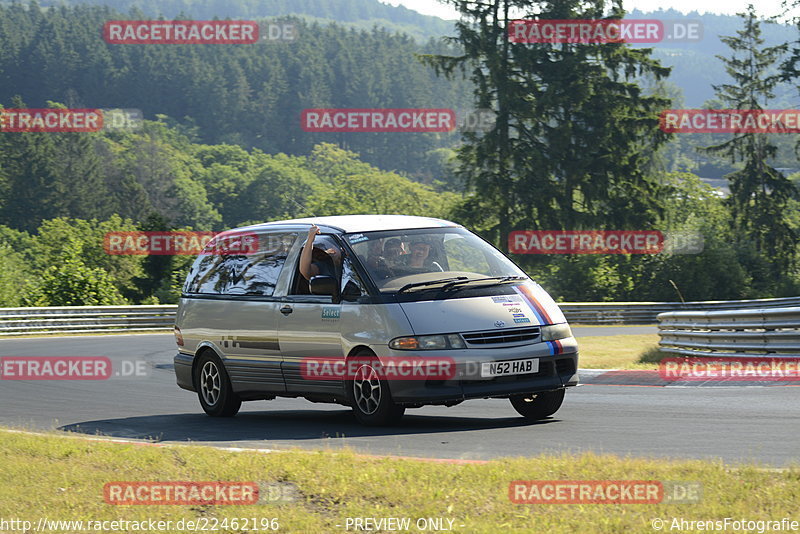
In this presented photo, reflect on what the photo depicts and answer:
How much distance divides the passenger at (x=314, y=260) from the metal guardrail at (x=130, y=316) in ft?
80.0

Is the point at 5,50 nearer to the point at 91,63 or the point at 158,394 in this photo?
the point at 91,63

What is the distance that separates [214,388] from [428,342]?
3523 millimetres

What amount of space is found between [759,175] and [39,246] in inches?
2357

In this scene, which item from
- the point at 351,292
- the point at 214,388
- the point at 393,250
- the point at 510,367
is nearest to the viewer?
the point at 510,367

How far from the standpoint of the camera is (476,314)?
33.6ft

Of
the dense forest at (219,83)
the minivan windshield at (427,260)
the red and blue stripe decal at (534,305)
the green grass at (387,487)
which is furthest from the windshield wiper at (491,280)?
the dense forest at (219,83)

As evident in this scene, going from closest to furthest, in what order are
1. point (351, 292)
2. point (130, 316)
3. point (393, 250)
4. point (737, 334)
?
point (351, 292) < point (393, 250) < point (737, 334) < point (130, 316)

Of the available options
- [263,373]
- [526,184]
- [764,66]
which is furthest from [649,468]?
[764,66]

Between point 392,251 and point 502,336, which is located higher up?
point 392,251

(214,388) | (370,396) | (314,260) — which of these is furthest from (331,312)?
(214,388)

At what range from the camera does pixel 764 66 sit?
222ft

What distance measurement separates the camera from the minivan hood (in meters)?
10.1

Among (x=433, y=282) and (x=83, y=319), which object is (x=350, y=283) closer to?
(x=433, y=282)

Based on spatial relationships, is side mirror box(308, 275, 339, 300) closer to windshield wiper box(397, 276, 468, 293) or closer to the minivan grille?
windshield wiper box(397, 276, 468, 293)
